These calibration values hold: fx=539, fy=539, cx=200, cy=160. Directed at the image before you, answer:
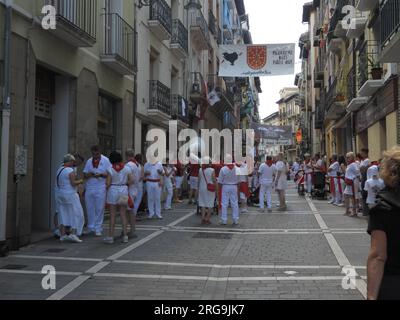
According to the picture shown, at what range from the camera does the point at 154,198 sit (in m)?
14.5

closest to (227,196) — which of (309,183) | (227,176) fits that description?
(227,176)

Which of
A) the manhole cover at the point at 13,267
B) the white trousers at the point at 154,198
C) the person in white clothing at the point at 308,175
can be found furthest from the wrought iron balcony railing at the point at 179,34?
the manhole cover at the point at 13,267

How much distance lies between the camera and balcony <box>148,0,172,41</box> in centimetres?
1828

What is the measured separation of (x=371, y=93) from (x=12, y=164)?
42.2 feet

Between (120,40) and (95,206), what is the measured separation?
564 cm

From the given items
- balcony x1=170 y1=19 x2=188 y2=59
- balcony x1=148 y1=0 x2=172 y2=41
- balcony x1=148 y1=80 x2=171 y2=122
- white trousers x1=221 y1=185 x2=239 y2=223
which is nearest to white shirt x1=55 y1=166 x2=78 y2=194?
white trousers x1=221 y1=185 x2=239 y2=223

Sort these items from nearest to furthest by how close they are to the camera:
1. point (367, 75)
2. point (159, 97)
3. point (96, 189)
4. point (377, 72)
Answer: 1. point (96, 189)
2. point (377, 72)
3. point (367, 75)
4. point (159, 97)

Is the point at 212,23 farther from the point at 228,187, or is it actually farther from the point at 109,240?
Answer: the point at 109,240

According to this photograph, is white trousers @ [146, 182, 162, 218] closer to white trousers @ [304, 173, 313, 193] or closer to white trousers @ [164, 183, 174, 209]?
white trousers @ [164, 183, 174, 209]

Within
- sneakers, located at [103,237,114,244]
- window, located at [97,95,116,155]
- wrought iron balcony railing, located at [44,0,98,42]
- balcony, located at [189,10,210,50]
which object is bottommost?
sneakers, located at [103,237,114,244]

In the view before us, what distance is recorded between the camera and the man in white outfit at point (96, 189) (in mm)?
11109

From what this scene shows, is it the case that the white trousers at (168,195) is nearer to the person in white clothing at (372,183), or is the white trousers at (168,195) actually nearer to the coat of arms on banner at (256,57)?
the coat of arms on banner at (256,57)

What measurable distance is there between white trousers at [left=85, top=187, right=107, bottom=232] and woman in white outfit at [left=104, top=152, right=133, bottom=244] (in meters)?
1.12

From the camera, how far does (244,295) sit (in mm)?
6348
